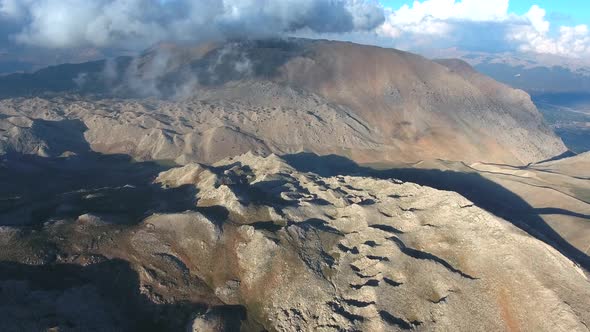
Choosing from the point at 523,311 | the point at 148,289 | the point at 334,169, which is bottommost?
the point at 334,169

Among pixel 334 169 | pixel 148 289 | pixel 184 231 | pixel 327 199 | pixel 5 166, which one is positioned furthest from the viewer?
pixel 334 169

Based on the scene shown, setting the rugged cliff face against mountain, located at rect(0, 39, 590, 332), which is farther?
the rugged cliff face

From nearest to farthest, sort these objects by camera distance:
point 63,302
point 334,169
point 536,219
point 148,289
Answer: point 63,302, point 148,289, point 536,219, point 334,169

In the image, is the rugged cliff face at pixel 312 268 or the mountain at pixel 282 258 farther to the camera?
the rugged cliff face at pixel 312 268

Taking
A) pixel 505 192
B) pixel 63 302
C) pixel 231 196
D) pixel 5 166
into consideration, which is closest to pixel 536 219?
pixel 505 192

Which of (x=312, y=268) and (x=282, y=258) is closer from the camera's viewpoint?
(x=312, y=268)

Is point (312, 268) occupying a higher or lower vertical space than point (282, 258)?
lower

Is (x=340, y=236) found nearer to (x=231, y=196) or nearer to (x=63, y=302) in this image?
(x=231, y=196)

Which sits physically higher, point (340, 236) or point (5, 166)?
point (340, 236)
